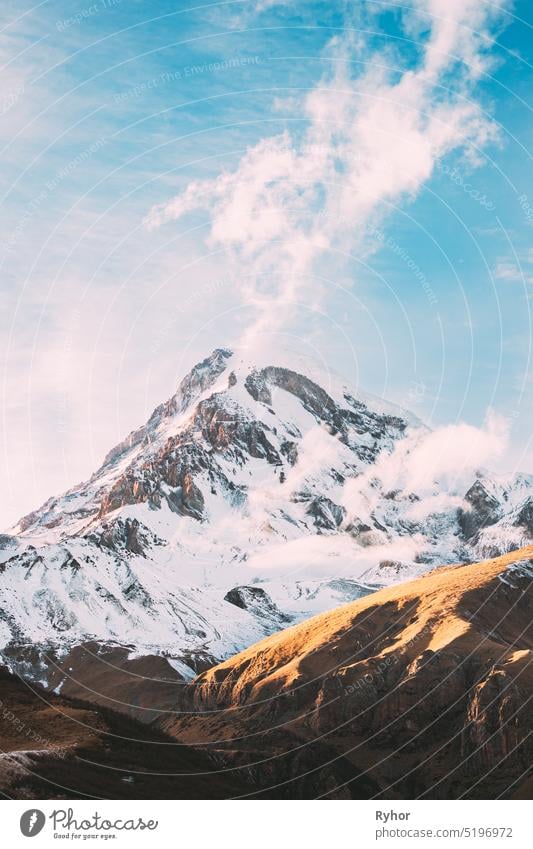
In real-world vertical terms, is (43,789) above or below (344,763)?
above

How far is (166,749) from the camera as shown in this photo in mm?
171875

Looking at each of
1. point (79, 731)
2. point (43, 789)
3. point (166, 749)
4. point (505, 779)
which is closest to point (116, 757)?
point (79, 731)

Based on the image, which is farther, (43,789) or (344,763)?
(344,763)
